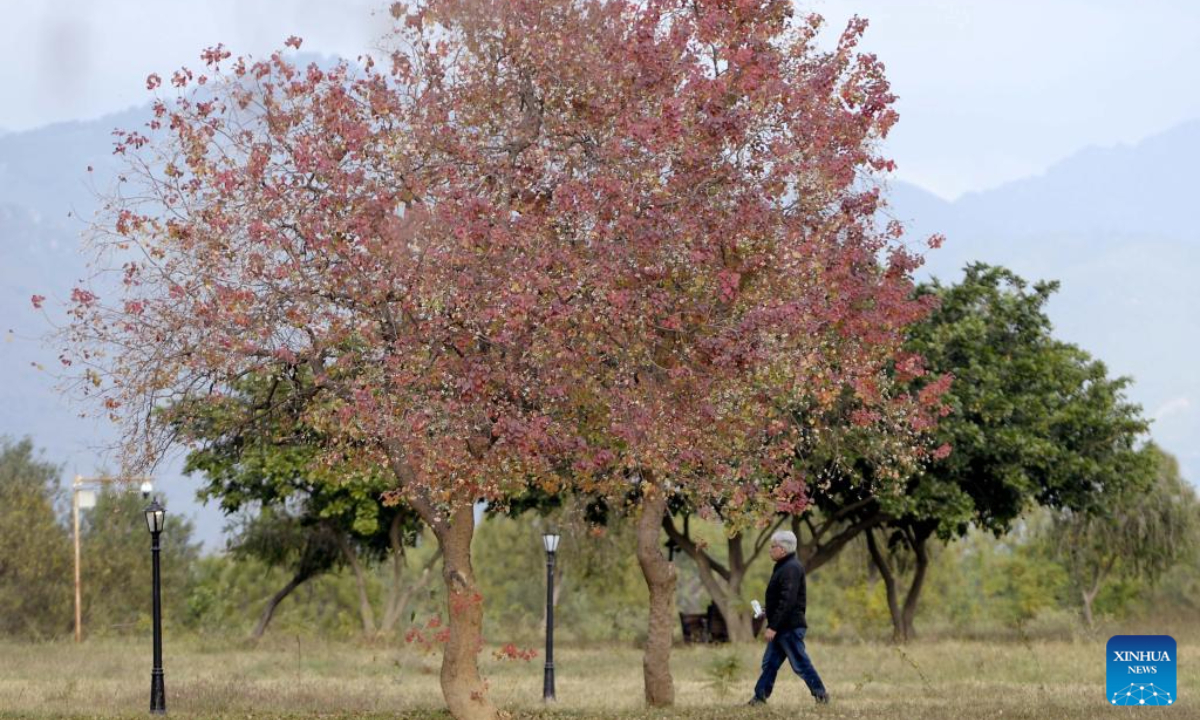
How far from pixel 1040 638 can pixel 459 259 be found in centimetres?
2826

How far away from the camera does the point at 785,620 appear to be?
1916cm

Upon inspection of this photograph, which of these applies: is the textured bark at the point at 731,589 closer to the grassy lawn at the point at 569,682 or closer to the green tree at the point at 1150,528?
the grassy lawn at the point at 569,682

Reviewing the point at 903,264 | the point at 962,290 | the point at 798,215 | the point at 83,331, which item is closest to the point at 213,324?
the point at 83,331

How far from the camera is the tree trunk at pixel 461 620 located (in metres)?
18.4

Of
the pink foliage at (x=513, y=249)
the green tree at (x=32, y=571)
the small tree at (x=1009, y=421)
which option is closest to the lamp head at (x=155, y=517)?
the pink foliage at (x=513, y=249)

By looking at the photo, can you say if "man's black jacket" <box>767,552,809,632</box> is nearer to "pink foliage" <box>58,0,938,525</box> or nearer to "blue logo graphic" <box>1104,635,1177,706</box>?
"pink foliage" <box>58,0,938,525</box>

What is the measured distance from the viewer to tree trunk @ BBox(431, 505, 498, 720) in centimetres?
1844

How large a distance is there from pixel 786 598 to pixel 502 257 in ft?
19.6

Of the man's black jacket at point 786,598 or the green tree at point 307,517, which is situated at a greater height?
the green tree at point 307,517

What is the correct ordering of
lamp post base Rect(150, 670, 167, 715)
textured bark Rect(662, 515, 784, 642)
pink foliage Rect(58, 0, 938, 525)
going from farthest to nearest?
1. textured bark Rect(662, 515, 784, 642)
2. lamp post base Rect(150, 670, 167, 715)
3. pink foliage Rect(58, 0, 938, 525)

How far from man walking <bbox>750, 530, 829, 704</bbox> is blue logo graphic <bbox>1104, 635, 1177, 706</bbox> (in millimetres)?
4755

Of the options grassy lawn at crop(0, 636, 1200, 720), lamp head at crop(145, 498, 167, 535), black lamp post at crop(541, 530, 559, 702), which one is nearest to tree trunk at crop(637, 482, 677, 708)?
grassy lawn at crop(0, 636, 1200, 720)

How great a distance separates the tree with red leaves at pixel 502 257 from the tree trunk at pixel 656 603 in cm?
125

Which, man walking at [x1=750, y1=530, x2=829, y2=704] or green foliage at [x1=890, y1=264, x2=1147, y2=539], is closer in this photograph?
man walking at [x1=750, y1=530, x2=829, y2=704]
